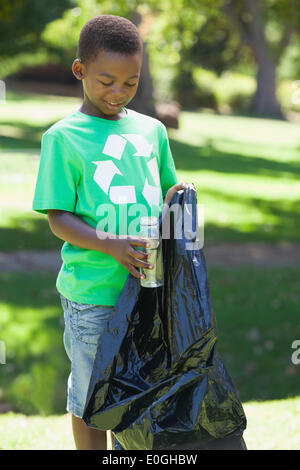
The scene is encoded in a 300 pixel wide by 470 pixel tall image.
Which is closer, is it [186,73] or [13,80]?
[186,73]

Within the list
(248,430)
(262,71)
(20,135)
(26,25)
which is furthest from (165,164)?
(262,71)

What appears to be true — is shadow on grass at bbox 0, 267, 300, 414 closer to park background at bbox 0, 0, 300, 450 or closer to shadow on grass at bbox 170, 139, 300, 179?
park background at bbox 0, 0, 300, 450

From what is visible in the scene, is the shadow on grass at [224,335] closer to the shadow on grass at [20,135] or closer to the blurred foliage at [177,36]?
the blurred foliage at [177,36]

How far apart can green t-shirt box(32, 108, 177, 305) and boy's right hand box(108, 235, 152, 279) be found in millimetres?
134

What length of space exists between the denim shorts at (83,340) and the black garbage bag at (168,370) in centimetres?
11

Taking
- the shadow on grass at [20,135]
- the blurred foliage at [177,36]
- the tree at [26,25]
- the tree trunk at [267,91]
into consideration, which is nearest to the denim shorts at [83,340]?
the blurred foliage at [177,36]

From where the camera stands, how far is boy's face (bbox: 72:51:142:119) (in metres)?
2.23

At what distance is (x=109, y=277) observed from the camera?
2.33 metres

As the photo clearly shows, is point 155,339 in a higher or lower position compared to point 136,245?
lower

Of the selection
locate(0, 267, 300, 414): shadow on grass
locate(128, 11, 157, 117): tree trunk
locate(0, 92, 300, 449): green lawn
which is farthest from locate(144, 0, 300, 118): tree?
locate(0, 267, 300, 414): shadow on grass

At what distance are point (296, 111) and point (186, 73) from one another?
21.2 ft

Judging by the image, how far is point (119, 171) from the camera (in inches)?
90.9
